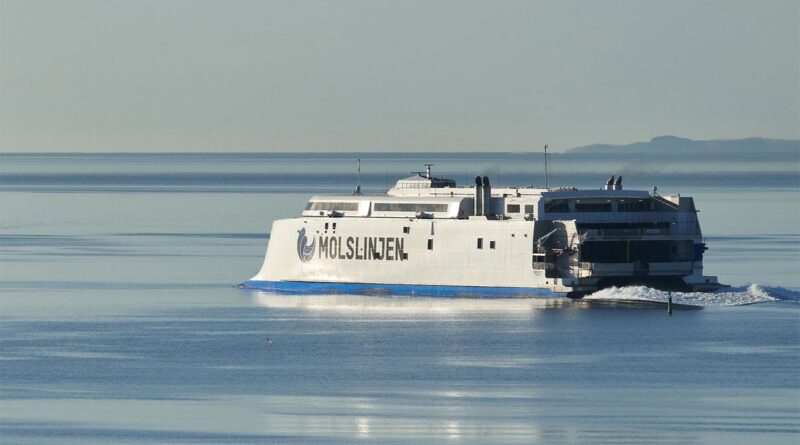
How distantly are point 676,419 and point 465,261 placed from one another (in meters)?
36.5

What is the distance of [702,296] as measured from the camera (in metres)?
89.8

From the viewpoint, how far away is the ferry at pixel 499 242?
89.8 meters

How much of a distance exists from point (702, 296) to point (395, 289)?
14.8m

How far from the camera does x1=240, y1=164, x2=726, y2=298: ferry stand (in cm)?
8981

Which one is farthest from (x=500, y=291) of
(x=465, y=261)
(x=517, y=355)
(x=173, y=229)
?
(x=173, y=229)

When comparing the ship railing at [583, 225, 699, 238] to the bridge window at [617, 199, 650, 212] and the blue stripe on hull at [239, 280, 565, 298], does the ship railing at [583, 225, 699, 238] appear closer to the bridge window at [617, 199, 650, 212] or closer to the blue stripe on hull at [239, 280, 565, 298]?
the bridge window at [617, 199, 650, 212]

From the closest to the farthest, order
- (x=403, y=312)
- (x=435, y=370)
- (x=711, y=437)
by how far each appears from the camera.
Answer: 1. (x=711, y=437)
2. (x=435, y=370)
3. (x=403, y=312)

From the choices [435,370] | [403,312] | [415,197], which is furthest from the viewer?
[415,197]

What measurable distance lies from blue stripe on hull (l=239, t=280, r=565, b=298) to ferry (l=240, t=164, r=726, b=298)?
5 cm

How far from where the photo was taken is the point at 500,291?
91500 millimetres

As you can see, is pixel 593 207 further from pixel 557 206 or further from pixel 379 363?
pixel 379 363

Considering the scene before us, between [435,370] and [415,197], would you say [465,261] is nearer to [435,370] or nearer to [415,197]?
[415,197]

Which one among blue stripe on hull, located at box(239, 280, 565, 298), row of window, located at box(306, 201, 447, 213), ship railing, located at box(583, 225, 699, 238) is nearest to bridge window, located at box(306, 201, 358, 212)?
row of window, located at box(306, 201, 447, 213)

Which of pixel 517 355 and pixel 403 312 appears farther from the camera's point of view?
pixel 403 312
